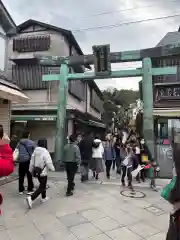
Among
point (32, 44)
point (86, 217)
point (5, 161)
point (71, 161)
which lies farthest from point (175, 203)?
point (32, 44)

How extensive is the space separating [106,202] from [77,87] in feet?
38.1

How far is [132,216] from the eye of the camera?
478 cm

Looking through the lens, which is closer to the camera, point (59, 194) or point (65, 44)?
point (59, 194)

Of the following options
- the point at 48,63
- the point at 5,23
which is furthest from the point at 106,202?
the point at 5,23

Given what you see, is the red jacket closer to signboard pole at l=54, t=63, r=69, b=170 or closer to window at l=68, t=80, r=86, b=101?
signboard pole at l=54, t=63, r=69, b=170

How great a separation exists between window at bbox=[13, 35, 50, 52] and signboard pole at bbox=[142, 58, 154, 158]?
6927mm

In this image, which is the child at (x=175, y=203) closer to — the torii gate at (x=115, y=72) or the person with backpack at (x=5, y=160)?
the person with backpack at (x=5, y=160)

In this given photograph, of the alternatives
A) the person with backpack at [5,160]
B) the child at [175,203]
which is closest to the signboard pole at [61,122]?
the person with backpack at [5,160]

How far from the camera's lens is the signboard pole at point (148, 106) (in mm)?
9434

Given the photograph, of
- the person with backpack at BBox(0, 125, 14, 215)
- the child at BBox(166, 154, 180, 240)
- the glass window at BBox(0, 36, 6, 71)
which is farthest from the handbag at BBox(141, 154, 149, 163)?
the glass window at BBox(0, 36, 6, 71)

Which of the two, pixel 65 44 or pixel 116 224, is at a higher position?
pixel 65 44

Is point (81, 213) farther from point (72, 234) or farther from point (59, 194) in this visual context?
point (59, 194)

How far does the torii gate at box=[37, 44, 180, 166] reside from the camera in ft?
32.1

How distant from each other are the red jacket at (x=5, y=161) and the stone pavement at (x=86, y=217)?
6.14ft
